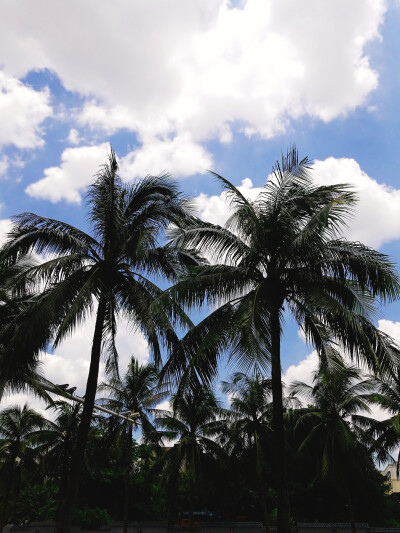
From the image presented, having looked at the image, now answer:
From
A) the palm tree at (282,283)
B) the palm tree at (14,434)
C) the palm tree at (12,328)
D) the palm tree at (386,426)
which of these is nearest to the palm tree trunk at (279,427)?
the palm tree at (282,283)

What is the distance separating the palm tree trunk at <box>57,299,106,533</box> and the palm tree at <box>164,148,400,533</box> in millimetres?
2003

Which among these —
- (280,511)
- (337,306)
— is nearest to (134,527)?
(280,511)

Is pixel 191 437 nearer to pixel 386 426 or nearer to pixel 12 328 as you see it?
pixel 386 426

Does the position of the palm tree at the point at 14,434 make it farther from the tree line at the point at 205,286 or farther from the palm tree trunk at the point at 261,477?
the tree line at the point at 205,286

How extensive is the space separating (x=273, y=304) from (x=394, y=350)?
8.61 ft

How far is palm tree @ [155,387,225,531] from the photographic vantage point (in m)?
29.7

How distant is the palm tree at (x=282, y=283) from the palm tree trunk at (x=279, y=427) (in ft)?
0.06

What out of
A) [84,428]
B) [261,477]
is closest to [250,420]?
[261,477]

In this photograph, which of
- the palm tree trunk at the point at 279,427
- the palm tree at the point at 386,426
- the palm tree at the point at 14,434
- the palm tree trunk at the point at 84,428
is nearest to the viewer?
the palm tree trunk at the point at 279,427

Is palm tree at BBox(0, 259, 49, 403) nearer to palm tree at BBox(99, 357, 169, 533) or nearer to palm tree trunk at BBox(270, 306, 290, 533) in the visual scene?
palm tree trunk at BBox(270, 306, 290, 533)

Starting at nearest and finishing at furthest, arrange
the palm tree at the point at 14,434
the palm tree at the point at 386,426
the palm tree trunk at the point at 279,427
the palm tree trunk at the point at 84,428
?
the palm tree trunk at the point at 279,427 < the palm tree trunk at the point at 84,428 < the palm tree at the point at 386,426 < the palm tree at the point at 14,434

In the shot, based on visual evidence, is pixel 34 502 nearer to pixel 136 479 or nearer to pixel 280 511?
pixel 136 479

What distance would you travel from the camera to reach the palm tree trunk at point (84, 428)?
1118 cm

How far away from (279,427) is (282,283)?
3092 mm
